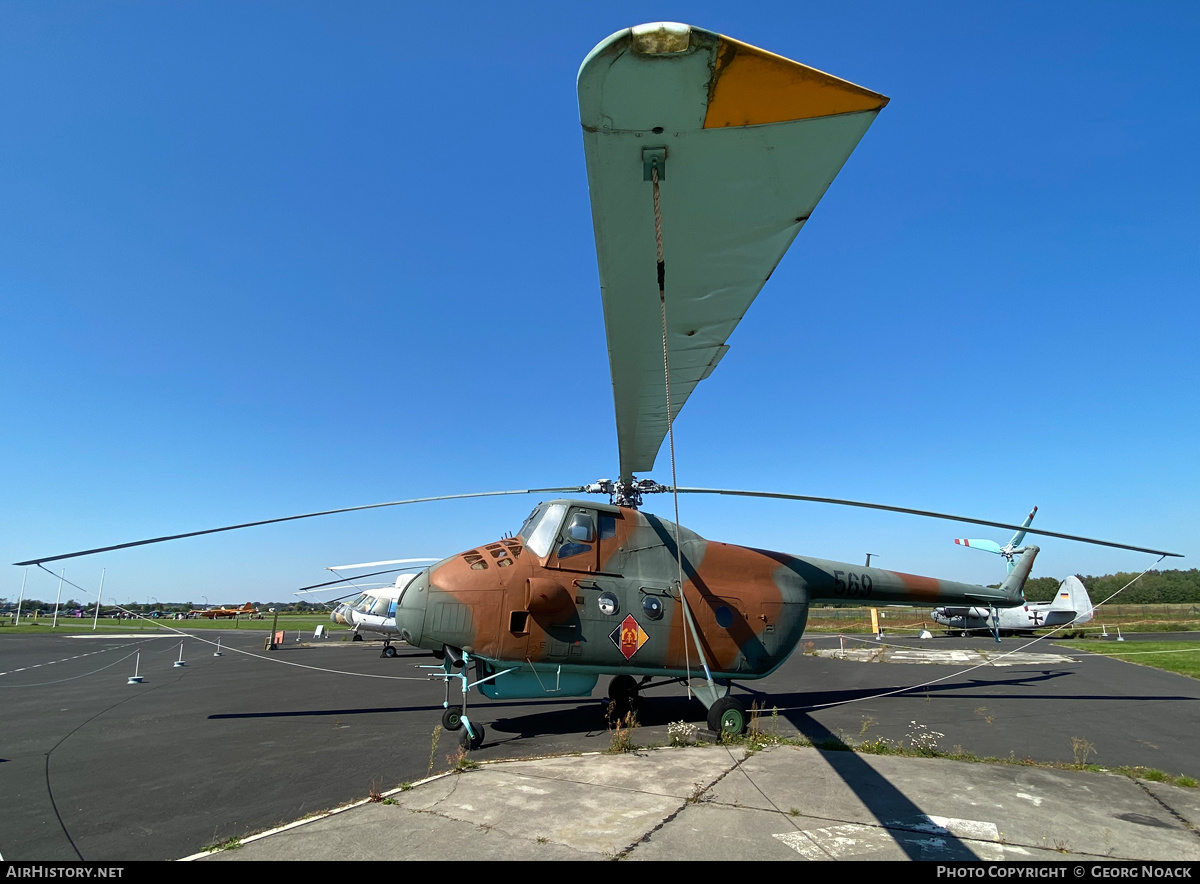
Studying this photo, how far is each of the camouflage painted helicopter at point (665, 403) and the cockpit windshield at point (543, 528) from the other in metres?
Result: 0.03

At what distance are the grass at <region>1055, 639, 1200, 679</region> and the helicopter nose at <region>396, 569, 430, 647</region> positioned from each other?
61.9 feet

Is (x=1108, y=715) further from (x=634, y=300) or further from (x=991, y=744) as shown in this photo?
(x=634, y=300)

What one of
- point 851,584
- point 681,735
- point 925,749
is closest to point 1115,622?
point 851,584

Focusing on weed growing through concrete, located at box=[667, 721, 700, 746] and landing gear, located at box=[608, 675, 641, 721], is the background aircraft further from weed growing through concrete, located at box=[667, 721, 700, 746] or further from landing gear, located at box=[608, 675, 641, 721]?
weed growing through concrete, located at box=[667, 721, 700, 746]

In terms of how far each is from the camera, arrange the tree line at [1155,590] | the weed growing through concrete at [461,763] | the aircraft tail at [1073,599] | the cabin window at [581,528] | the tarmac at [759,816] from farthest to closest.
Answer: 1. the tree line at [1155,590]
2. the aircraft tail at [1073,599]
3. the cabin window at [581,528]
4. the weed growing through concrete at [461,763]
5. the tarmac at [759,816]

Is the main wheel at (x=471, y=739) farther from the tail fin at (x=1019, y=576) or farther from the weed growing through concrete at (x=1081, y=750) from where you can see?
the tail fin at (x=1019, y=576)

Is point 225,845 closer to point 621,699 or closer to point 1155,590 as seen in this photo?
point 621,699

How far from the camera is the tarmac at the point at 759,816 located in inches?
158

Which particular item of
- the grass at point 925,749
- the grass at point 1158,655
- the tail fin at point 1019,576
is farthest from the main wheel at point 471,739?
the grass at point 1158,655

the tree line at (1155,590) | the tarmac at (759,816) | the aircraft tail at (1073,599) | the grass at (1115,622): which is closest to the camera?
the tarmac at (759,816)

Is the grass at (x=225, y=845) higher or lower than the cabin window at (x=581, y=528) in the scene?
lower

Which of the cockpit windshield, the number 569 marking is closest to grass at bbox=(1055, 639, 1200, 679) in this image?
the number 569 marking

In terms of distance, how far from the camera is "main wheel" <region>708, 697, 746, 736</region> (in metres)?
7.83
